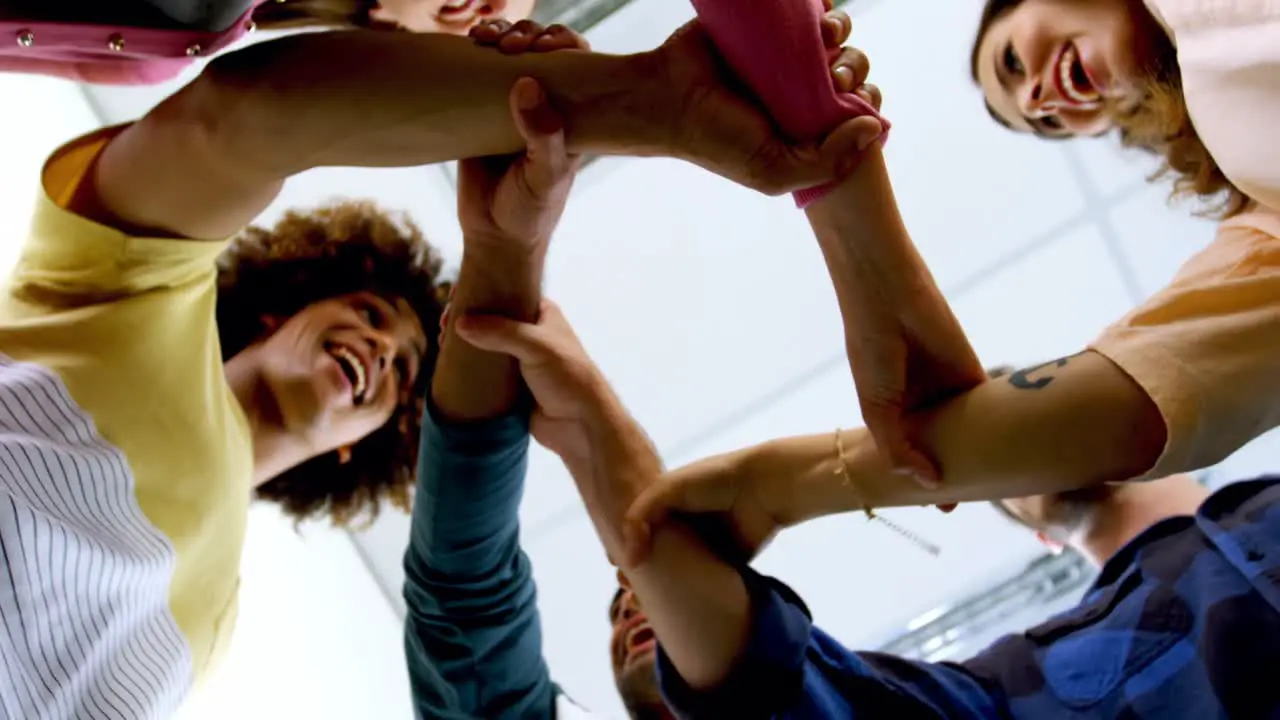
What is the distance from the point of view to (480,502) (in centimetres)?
85

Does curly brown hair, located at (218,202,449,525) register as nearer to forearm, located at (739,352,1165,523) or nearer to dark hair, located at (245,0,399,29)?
dark hair, located at (245,0,399,29)

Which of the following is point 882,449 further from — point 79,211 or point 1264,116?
point 79,211

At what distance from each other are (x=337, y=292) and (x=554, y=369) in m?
0.57

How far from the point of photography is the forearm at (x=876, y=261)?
608mm

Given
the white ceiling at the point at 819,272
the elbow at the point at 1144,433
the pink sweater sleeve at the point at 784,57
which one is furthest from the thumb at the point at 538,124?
the white ceiling at the point at 819,272

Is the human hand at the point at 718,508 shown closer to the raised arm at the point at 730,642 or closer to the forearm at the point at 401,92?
the raised arm at the point at 730,642

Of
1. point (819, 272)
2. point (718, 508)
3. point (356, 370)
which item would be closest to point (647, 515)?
point (718, 508)

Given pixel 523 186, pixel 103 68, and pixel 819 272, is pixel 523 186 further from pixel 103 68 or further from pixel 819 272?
pixel 819 272

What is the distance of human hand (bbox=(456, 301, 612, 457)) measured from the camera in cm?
75

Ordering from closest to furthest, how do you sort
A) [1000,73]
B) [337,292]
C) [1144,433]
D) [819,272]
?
[1144,433] < [1000,73] < [337,292] < [819,272]

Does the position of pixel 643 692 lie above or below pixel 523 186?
below

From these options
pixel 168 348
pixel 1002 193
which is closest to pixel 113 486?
pixel 168 348

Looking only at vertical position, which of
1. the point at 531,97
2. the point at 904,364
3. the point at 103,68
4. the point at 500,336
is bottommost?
the point at 904,364

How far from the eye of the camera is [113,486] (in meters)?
0.67
